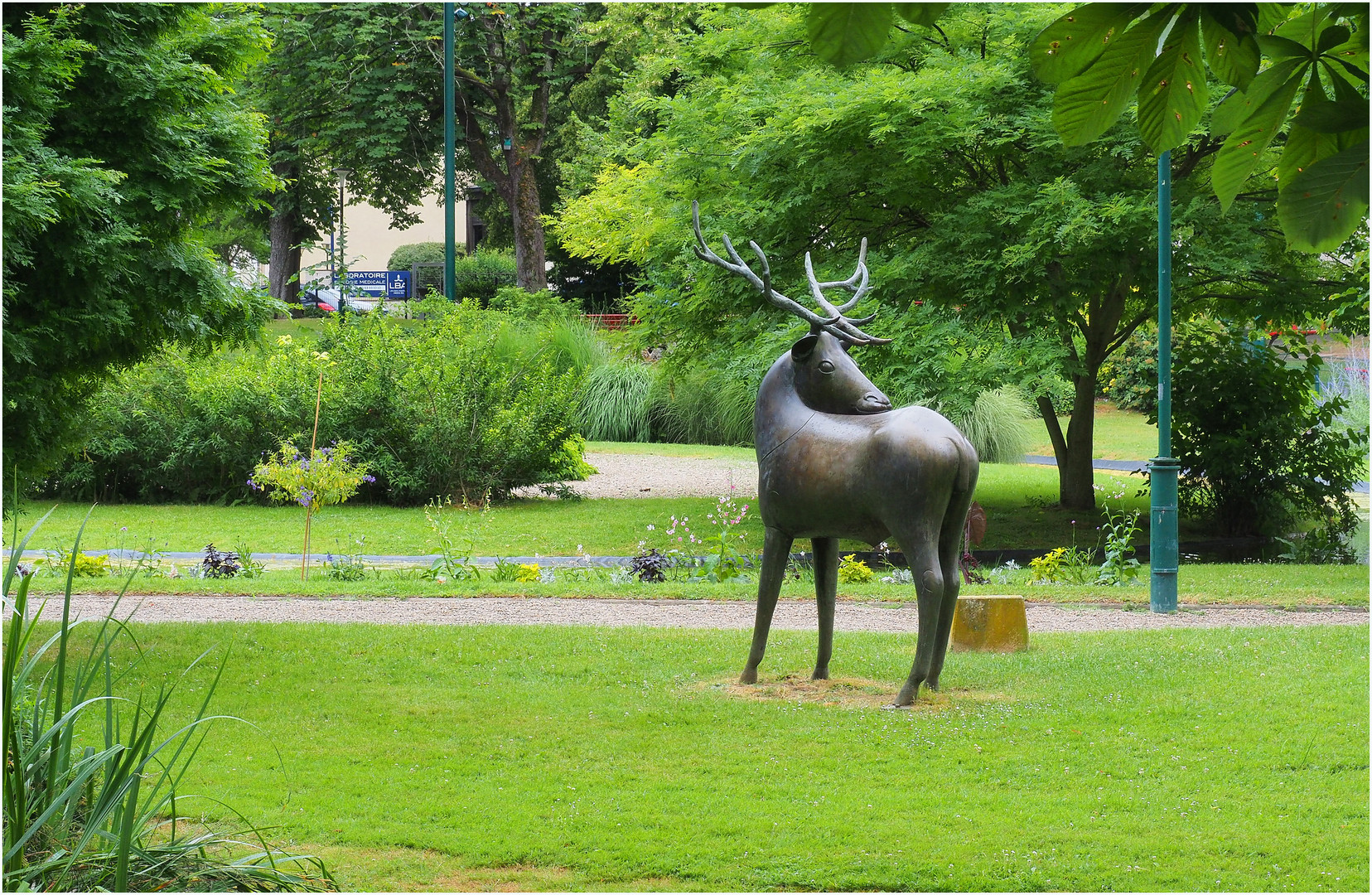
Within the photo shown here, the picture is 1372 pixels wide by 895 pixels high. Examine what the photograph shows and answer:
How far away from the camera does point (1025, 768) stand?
6250 mm

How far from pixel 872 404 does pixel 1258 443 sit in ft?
39.2

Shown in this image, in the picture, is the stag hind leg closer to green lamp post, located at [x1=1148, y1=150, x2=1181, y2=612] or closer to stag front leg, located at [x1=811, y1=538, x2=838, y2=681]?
stag front leg, located at [x1=811, y1=538, x2=838, y2=681]

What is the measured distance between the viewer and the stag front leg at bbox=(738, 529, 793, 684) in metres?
7.85

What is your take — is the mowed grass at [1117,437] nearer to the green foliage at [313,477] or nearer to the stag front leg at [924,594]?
the green foliage at [313,477]

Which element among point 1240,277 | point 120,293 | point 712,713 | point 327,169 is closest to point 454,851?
point 712,713

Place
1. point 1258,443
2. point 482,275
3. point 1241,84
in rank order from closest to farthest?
point 1241,84
point 1258,443
point 482,275

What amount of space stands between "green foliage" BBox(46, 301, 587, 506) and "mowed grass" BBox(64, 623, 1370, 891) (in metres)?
9.63

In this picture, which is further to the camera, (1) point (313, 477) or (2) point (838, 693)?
(1) point (313, 477)

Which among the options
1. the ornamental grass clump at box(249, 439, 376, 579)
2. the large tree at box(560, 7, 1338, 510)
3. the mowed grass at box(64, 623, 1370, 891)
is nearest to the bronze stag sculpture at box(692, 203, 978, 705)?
the mowed grass at box(64, 623, 1370, 891)

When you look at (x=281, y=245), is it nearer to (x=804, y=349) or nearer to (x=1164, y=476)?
(x=1164, y=476)

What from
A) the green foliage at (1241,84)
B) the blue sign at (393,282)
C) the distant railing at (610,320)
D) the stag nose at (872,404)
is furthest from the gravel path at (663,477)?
the green foliage at (1241,84)

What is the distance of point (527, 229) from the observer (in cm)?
3838

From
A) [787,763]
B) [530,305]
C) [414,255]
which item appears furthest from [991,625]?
[414,255]

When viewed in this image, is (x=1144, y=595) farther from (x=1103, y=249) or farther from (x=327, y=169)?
(x=327, y=169)
